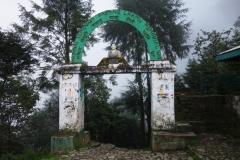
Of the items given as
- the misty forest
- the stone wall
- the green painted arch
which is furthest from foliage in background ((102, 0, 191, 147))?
the green painted arch

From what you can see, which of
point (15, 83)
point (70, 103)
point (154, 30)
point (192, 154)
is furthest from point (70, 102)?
point (154, 30)

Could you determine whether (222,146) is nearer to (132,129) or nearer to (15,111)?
(15,111)

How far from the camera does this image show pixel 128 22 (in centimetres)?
606

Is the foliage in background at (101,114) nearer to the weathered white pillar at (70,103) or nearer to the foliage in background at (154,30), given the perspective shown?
the foliage in background at (154,30)

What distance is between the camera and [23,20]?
35.3 ft

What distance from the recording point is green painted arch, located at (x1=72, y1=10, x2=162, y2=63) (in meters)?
5.88

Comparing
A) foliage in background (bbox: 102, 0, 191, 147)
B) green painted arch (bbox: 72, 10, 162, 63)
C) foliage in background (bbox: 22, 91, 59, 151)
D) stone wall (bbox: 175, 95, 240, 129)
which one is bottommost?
foliage in background (bbox: 22, 91, 59, 151)

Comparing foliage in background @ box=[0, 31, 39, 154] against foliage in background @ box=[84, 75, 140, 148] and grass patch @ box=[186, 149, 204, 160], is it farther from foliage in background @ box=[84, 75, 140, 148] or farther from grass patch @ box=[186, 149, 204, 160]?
grass patch @ box=[186, 149, 204, 160]

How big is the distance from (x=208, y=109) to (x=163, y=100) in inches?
120

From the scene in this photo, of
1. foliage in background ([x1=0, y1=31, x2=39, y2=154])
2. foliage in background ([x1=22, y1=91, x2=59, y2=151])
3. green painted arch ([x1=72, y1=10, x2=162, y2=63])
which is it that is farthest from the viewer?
foliage in background ([x1=22, y1=91, x2=59, y2=151])

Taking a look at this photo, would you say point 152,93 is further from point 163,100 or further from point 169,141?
point 169,141

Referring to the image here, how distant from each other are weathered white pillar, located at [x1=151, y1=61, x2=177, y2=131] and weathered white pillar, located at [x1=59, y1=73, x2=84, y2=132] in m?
2.48

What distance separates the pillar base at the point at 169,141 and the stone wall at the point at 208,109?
2.36m

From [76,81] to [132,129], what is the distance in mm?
13701
